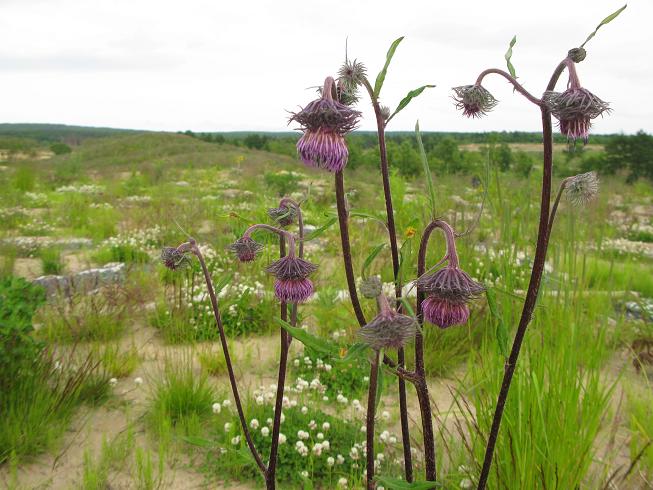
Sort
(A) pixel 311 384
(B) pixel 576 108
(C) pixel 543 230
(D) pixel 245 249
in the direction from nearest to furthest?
(B) pixel 576 108 < (C) pixel 543 230 < (D) pixel 245 249 < (A) pixel 311 384

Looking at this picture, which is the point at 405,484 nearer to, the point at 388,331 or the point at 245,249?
the point at 388,331

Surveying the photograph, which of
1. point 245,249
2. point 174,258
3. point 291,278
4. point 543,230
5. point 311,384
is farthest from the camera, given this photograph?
point 311,384

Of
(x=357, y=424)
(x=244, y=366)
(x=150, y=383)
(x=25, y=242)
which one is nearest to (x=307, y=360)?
(x=244, y=366)

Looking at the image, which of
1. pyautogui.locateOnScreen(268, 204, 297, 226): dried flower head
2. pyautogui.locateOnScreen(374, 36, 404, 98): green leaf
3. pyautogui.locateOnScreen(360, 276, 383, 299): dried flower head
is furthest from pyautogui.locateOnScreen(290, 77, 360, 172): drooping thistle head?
pyautogui.locateOnScreen(268, 204, 297, 226): dried flower head

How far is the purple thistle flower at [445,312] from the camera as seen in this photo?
1.23m

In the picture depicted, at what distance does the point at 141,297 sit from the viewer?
4488 mm

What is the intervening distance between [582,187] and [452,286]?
0.44 meters

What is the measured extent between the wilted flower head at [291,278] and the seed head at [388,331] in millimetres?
348

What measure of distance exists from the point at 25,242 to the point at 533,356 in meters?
6.75

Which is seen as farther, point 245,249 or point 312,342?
point 245,249

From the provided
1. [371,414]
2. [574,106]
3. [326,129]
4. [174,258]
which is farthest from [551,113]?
[174,258]

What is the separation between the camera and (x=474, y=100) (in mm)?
1290

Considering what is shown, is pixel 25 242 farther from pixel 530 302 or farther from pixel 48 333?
pixel 530 302

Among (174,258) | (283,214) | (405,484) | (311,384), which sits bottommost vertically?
(311,384)
